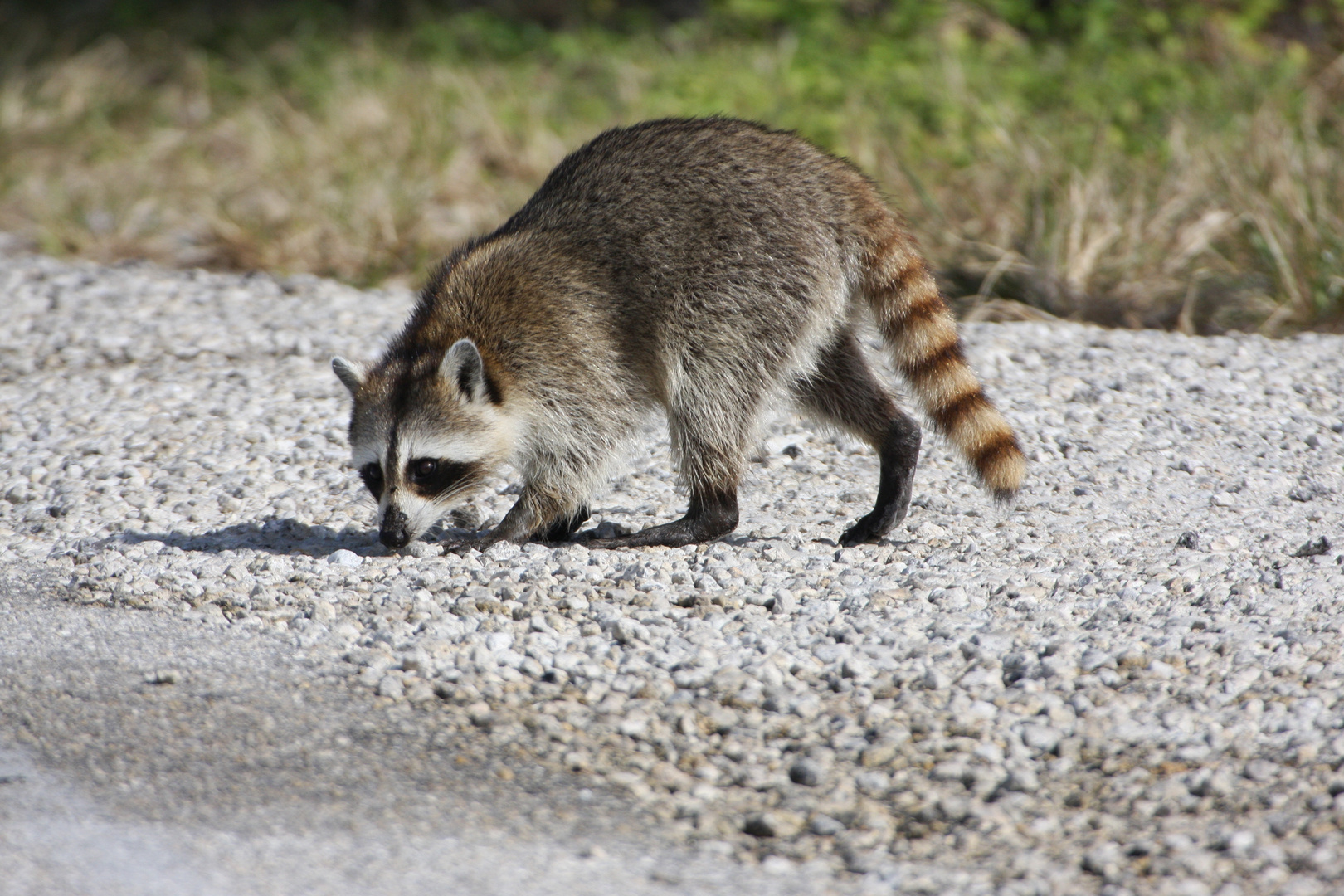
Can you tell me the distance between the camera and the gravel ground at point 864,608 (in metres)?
2.46

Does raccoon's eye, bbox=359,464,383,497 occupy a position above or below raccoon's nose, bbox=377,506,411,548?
above

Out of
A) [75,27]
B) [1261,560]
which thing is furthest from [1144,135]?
[75,27]

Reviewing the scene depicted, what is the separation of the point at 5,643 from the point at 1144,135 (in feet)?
22.1

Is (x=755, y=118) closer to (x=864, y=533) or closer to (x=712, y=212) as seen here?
(x=712, y=212)

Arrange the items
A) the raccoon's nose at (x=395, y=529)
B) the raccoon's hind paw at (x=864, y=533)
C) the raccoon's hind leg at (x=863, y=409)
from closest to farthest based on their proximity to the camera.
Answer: the raccoon's nose at (x=395, y=529), the raccoon's hind paw at (x=864, y=533), the raccoon's hind leg at (x=863, y=409)

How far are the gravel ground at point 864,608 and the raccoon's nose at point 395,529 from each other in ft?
0.28

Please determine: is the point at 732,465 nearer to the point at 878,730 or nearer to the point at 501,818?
the point at 878,730

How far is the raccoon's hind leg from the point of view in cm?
399

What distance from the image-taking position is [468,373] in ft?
12.6

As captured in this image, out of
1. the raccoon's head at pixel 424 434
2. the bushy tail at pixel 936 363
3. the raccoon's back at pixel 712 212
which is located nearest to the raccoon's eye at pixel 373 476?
the raccoon's head at pixel 424 434

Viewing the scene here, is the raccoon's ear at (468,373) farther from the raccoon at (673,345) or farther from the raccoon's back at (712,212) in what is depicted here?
the raccoon's back at (712,212)

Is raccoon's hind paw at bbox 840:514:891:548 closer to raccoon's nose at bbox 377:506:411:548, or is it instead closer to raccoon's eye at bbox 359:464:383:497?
raccoon's nose at bbox 377:506:411:548

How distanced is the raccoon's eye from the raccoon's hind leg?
4.06 ft

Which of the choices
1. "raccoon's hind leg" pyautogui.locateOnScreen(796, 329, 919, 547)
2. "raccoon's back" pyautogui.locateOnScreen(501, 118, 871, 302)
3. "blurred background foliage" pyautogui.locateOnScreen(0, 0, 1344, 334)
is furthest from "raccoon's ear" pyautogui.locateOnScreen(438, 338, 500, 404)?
"blurred background foliage" pyautogui.locateOnScreen(0, 0, 1344, 334)
